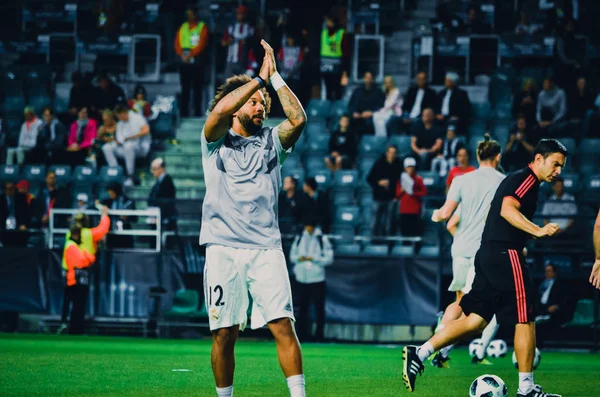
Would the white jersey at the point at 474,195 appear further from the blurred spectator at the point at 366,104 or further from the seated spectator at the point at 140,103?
the seated spectator at the point at 140,103

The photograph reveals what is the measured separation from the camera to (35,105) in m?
27.1

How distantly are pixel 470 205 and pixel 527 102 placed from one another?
34.4ft

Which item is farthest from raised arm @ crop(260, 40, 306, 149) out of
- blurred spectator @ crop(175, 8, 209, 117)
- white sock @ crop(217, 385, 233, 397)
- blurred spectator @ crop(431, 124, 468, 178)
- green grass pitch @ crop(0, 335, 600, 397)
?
blurred spectator @ crop(175, 8, 209, 117)

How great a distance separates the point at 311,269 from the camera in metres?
20.0

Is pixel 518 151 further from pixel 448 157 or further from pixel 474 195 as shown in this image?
pixel 474 195

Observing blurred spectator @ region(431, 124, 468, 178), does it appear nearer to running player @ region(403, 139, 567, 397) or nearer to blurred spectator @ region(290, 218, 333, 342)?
blurred spectator @ region(290, 218, 333, 342)

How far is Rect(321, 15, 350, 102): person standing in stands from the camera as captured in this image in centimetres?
2514

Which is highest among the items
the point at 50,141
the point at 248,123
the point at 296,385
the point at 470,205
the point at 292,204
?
the point at 248,123

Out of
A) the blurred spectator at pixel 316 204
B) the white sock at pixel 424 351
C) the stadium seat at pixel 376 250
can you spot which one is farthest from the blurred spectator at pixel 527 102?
the white sock at pixel 424 351

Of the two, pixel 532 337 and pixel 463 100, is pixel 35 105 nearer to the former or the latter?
pixel 463 100

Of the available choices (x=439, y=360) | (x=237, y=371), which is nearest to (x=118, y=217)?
(x=237, y=371)

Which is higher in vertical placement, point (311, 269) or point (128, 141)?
point (128, 141)

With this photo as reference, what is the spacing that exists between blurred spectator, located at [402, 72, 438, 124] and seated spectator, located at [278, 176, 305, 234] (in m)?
3.69

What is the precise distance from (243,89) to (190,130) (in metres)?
18.0
